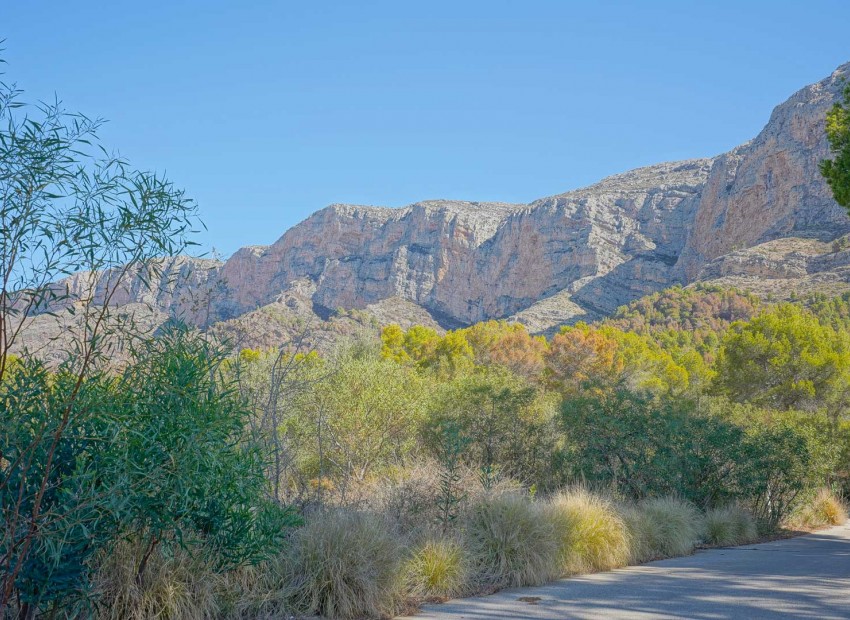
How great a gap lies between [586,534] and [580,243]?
10645cm

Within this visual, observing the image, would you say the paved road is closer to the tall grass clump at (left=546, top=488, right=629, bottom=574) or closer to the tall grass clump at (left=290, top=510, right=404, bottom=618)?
the tall grass clump at (left=546, top=488, right=629, bottom=574)

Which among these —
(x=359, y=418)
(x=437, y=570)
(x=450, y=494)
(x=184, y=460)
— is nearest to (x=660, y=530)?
(x=450, y=494)

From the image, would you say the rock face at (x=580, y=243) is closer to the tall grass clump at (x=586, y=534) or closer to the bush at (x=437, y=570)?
the tall grass clump at (x=586, y=534)

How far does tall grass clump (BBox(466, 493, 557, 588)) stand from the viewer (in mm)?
8484

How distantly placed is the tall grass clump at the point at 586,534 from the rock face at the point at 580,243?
170 feet

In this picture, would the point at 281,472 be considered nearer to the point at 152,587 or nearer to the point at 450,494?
the point at 450,494

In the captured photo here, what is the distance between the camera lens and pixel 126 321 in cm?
527

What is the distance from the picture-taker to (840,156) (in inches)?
476

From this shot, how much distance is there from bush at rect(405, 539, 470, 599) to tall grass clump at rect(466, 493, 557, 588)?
42cm

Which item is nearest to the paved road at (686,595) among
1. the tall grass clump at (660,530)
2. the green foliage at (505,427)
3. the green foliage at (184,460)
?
the tall grass clump at (660,530)

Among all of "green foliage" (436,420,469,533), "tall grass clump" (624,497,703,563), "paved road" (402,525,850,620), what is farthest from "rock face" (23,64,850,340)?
"green foliage" (436,420,469,533)

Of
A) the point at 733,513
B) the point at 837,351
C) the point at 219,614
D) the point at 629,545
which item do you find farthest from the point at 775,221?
the point at 219,614

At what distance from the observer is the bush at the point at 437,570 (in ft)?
24.5

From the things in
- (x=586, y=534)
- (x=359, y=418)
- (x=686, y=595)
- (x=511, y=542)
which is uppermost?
(x=359, y=418)
